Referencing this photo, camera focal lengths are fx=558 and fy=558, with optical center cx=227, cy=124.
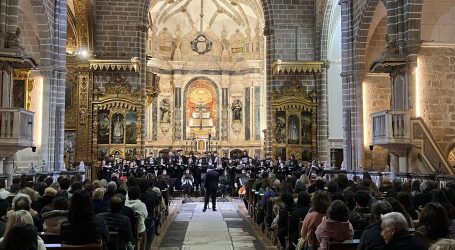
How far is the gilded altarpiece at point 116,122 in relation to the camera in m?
26.3

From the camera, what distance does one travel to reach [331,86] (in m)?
27.4

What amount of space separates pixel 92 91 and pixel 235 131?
45.6ft

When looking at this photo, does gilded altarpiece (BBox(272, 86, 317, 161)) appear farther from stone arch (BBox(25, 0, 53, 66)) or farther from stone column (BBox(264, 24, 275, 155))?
stone arch (BBox(25, 0, 53, 66))

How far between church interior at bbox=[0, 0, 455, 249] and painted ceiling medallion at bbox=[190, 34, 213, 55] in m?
0.08

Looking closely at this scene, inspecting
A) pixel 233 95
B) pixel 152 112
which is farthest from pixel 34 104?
pixel 233 95

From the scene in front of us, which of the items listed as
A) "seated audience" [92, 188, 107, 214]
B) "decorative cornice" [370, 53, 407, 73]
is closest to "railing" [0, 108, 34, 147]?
"seated audience" [92, 188, 107, 214]

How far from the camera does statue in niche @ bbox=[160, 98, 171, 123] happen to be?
124 ft

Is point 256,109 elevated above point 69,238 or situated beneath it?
elevated above

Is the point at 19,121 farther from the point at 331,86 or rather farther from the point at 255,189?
the point at 331,86

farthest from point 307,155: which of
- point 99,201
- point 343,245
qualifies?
point 343,245

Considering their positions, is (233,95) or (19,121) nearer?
(19,121)

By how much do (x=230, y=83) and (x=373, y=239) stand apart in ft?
111

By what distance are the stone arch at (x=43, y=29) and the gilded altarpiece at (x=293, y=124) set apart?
467 inches

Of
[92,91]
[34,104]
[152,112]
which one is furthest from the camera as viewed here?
[152,112]
